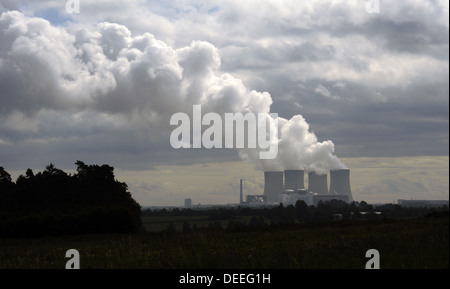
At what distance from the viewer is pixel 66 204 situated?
6769cm

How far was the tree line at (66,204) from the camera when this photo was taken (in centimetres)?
5609

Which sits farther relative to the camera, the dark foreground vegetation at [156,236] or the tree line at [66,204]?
the tree line at [66,204]

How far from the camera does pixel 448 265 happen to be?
19.1 m

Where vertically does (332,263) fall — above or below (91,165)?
below

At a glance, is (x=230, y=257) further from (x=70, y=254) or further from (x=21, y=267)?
(x=70, y=254)

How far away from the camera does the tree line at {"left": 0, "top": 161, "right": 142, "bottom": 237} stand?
56.1 m

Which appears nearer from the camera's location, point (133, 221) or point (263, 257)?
point (263, 257)

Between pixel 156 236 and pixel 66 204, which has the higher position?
pixel 66 204

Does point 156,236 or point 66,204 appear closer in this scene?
point 156,236

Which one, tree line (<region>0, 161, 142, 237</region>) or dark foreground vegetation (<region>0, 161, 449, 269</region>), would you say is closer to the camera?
dark foreground vegetation (<region>0, 161, 449, 269</region>)
